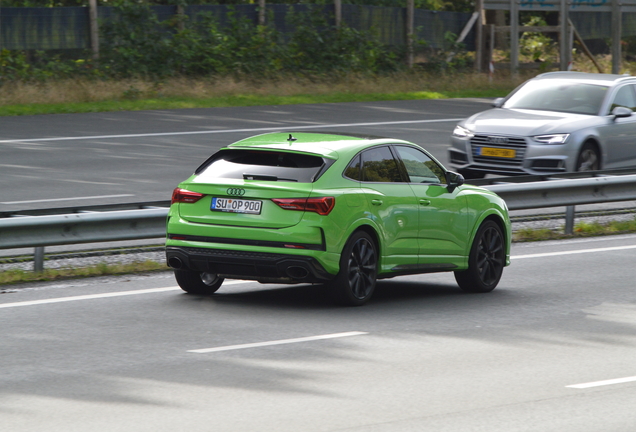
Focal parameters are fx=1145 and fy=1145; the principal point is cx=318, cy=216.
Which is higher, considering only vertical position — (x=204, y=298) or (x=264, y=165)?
(x=264, y=165)

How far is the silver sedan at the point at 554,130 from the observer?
1688cm

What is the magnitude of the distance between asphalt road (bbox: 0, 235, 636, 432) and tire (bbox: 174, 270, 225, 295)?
164mm

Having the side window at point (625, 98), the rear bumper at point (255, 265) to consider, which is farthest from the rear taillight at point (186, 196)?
the side window at point (625, 98)

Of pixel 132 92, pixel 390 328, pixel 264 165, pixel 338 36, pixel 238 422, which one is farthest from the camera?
pixel 338 36

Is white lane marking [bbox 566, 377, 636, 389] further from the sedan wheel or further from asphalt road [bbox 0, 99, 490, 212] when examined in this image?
the sedan wheel

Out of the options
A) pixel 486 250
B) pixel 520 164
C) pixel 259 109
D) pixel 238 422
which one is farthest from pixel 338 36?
pixel 238 422

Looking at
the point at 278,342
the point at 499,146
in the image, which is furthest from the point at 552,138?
the point at 278,342

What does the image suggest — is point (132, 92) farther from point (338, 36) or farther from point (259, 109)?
point (338, 36)

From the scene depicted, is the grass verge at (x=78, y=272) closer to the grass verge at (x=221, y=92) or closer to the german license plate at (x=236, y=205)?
the german license plate at (x=236, y=205)

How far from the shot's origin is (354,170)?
9.73 meters

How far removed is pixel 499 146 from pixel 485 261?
623 centimetres

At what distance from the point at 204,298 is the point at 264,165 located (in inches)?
56.0

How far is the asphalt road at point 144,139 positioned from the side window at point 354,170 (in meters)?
6.90

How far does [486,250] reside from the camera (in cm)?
1102
